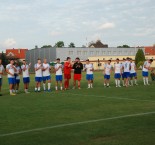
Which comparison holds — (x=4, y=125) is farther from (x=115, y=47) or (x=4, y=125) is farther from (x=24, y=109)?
(x=115, y=47)

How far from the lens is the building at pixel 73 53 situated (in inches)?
4048

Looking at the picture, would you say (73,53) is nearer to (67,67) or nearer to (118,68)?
(118,68)

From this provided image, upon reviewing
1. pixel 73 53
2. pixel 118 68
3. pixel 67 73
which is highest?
pixel 73 53

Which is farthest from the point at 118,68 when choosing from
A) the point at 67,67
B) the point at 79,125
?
the point at 79,125

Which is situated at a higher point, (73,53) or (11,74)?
(73,53)

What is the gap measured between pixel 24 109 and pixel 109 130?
5.21m

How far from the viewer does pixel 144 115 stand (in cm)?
1096

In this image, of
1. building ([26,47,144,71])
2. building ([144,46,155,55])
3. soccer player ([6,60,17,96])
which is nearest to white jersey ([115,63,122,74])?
soccer player ([6,60,17,96])

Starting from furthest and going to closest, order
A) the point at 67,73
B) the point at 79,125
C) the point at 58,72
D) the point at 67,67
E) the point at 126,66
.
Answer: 1. the point at 126,66
2. the point at 67,67
3. the point at 67,73
4. the point at 58,72
5. the point at 79,125

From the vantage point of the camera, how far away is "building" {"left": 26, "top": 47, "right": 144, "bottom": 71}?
102812 mm

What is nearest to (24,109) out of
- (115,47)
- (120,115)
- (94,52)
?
(120,115)

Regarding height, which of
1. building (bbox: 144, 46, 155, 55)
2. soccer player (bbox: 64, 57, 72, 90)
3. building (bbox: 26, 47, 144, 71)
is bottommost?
soccer player (bbox: 64, 57, 72, 90)

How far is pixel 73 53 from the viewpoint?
108 metres

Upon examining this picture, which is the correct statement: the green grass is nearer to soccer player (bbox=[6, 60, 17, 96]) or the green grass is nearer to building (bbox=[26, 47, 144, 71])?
soccer player (bbox=[6, 60, 17, 96])
